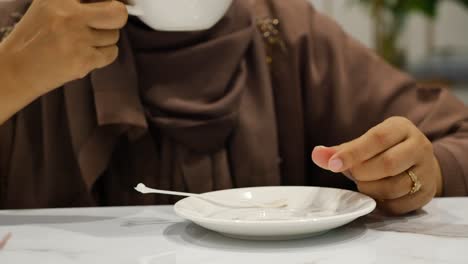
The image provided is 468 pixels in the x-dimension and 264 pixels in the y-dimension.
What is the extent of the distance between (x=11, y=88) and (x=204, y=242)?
0.32m

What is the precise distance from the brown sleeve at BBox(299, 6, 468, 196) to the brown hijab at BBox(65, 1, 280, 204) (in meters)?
0.10

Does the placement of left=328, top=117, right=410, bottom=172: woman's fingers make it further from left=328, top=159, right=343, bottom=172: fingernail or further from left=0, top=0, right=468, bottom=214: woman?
left=0, top=0, right=468, bottom=214: woman

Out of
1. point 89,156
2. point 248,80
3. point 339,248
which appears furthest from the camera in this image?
→ point 248,80

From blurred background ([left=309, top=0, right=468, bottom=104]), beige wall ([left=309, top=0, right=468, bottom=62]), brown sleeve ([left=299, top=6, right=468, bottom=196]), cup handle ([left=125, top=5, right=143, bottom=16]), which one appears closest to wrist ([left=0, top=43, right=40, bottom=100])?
cup handle ([left=125, top=5, right=143, bottom=16])

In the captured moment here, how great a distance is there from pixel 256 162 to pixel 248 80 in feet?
0.43

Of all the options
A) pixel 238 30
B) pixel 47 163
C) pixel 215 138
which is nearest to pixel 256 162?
pixel 215 138

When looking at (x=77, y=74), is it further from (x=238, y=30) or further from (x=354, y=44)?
(x=354, y=44)

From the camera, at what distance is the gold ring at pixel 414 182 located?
735mm

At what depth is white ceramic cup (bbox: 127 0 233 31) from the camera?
0.77 metres

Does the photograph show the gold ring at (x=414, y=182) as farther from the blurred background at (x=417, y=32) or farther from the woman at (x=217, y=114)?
the blurred background at (x=417, y=32)

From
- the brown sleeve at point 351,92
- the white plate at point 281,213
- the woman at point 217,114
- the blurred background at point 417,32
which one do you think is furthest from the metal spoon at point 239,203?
the blurred background at point 417,32

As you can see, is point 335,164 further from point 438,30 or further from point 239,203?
point 438,30

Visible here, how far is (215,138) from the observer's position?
1.00 meters

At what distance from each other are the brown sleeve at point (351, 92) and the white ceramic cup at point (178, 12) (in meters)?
0.33
